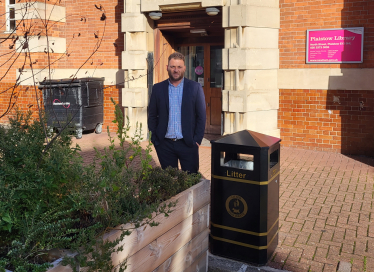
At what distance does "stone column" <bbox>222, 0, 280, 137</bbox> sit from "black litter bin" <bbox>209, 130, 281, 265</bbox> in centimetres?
545

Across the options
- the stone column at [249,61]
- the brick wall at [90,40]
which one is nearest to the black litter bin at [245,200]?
the stone column at [249,61]

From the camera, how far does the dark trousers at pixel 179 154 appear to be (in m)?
4.96

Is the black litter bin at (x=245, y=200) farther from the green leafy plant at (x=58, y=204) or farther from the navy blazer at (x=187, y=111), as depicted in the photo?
the green leafy plant at (x=58, y=204)

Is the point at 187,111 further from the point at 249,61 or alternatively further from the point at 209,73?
the point at 209,73

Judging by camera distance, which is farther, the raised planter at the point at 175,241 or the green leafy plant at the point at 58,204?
the raised planter at the point at 175,241

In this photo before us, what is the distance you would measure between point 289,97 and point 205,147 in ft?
7.76

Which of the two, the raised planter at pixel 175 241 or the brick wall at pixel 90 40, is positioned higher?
the brick wall at pixel 90 40

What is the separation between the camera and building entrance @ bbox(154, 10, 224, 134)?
38.2 feet

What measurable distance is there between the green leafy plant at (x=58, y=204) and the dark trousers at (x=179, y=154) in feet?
4.57

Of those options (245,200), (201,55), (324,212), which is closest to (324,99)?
(201,55)

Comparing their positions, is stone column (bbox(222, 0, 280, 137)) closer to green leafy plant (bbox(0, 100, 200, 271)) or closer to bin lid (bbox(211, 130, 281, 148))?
bin lid (bbox(211, 130, 281, 148))

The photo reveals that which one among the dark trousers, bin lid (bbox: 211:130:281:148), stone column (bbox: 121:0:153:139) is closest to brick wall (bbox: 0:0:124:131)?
stone column (bbox: 121:0:153:139)

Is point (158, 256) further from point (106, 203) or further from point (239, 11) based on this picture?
point (239, 11)

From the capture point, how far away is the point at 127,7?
11109mm
